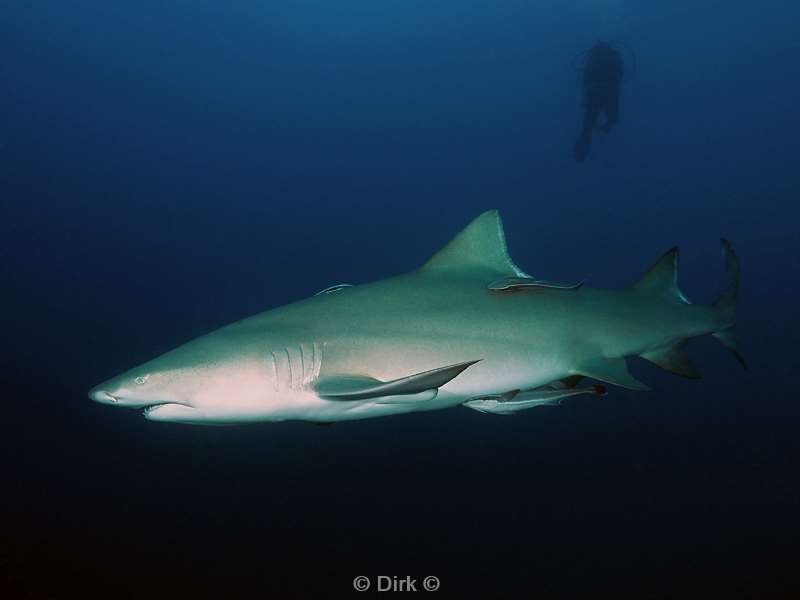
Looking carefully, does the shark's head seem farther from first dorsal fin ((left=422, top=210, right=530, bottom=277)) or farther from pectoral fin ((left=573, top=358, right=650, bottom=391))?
pectoral fin ((left=573, top=358, right=650, bottom=391))

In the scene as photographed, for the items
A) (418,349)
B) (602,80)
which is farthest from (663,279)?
(602,80)

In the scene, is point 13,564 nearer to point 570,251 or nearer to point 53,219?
point 570,251

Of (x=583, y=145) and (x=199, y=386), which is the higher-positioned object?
(x=583, y=145)

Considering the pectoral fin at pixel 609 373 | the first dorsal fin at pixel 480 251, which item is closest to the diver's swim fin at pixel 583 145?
the first dorsal fin at pixel 480 251

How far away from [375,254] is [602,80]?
32743mm

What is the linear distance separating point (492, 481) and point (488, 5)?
110926mm

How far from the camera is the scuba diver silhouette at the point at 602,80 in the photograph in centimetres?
1952

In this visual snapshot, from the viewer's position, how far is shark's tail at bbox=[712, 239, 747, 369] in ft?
12.5

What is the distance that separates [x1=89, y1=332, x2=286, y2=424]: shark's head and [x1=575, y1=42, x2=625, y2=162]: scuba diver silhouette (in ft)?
70.3

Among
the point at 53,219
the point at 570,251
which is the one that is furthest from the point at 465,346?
the point at 53,219

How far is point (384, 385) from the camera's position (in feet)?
6.67

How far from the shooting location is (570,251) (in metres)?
52.2

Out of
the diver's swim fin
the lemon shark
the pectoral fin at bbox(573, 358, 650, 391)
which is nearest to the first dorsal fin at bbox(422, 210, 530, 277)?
the lemon shark

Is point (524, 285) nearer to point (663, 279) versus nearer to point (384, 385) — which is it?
point (384, 385)
